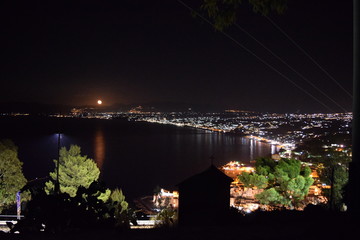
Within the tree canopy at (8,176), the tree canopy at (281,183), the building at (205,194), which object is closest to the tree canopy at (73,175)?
the tree canopy at (8,176)

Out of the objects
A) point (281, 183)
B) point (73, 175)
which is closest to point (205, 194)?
point (281, 183)

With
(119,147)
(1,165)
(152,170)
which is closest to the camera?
(1,165)

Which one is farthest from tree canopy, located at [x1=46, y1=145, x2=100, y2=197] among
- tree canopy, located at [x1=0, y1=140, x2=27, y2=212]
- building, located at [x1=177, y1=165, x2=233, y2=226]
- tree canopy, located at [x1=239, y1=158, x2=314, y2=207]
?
tree canopy, located at [x1=239, y1=158, x2=314, y2=207]

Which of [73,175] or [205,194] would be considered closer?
[205,194]

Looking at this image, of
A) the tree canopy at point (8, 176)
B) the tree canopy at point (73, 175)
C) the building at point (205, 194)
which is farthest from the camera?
the tree canopy at point (73, 175)

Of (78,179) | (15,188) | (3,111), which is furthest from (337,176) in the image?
(3,111)

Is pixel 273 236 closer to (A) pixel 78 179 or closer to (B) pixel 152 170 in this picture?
(A) pixel 78 179

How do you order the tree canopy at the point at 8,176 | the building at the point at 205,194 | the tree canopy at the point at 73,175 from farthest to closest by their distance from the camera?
the tree canopy at the point at 73,175, the tree canopy at the point at 8,176, the building at the point at 205,194

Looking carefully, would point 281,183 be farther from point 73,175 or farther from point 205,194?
point 73,175

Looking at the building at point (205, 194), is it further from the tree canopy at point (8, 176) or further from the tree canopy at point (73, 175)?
the tree canopy at point (8, 176)

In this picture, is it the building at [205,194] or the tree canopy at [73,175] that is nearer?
the building at [205,194]

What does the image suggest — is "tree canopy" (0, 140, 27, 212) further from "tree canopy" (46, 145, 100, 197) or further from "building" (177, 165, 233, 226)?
"building" (177, 165, 233, 226)
